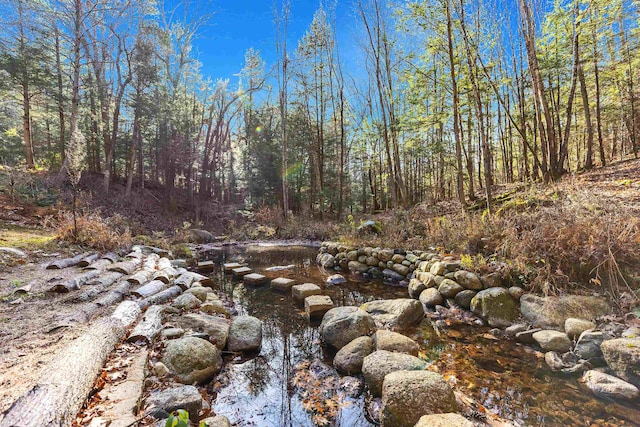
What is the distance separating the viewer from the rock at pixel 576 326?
3.20 m

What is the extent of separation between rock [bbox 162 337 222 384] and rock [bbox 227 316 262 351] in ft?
1.41

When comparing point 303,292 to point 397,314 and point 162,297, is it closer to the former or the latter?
point 397,314

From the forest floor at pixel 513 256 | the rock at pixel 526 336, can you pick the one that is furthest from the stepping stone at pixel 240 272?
the rock at pixel 526 336

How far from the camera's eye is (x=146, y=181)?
18.3 m

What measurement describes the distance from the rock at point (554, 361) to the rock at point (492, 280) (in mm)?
1336

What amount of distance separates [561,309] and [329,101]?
576 inches

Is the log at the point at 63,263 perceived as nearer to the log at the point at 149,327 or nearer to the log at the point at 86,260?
the log at the point at 86,260

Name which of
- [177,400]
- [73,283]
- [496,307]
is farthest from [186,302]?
[496,307]

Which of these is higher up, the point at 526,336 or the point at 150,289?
the point at 150,289

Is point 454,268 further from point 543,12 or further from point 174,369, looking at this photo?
point 543,12

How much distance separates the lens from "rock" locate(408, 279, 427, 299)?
5345 mm

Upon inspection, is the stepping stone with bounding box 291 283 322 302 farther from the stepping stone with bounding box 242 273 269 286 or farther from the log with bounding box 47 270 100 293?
the log with bounding box 47 270 100 293

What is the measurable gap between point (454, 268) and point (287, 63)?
44.6 ft

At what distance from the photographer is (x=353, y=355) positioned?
3.19m
